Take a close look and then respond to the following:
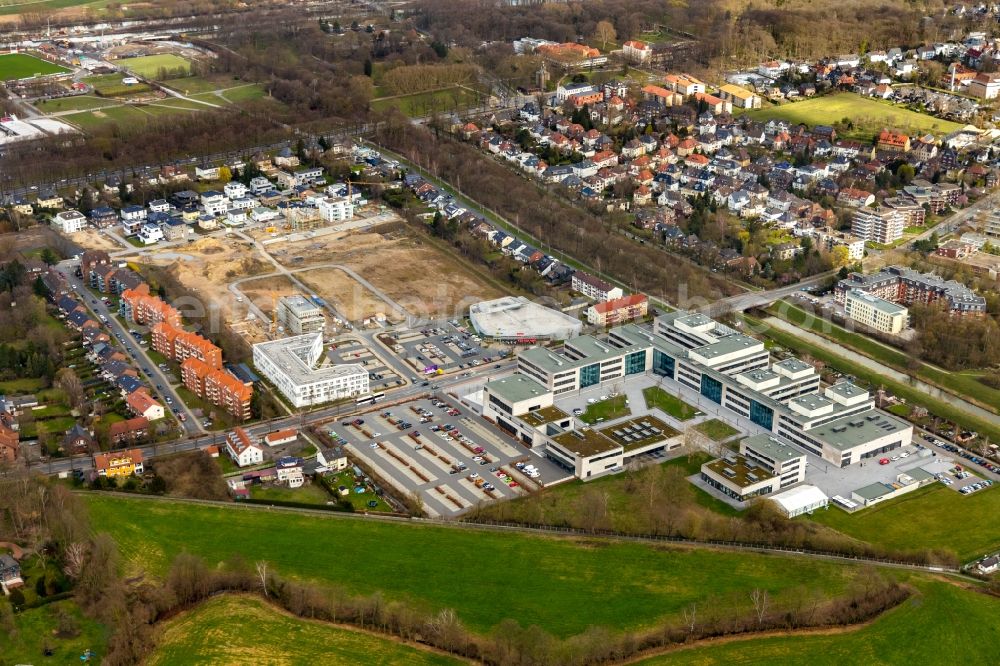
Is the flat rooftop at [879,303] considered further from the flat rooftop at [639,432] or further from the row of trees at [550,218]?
the flat rooftop at [639,432]

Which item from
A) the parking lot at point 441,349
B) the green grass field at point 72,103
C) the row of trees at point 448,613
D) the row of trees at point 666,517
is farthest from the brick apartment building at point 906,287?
the green grass field at point 72,103

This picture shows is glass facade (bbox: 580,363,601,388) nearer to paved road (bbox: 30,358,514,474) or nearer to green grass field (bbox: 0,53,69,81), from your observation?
paved road (bbox: 30,358,514,474)

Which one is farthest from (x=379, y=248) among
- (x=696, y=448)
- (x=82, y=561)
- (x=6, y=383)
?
(x=82, y=561)

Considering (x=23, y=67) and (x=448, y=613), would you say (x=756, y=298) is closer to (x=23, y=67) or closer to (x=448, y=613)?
(x=448, y=613)

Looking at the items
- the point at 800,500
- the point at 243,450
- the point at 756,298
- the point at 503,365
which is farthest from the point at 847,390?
the point at 243,450

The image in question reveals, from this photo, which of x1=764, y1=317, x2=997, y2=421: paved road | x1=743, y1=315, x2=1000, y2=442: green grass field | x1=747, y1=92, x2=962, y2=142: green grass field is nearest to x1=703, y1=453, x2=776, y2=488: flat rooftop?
x1=743, y1=315, x2=1000, y2=442: green grass field

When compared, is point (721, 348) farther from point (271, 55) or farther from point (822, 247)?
point (271, 55)
